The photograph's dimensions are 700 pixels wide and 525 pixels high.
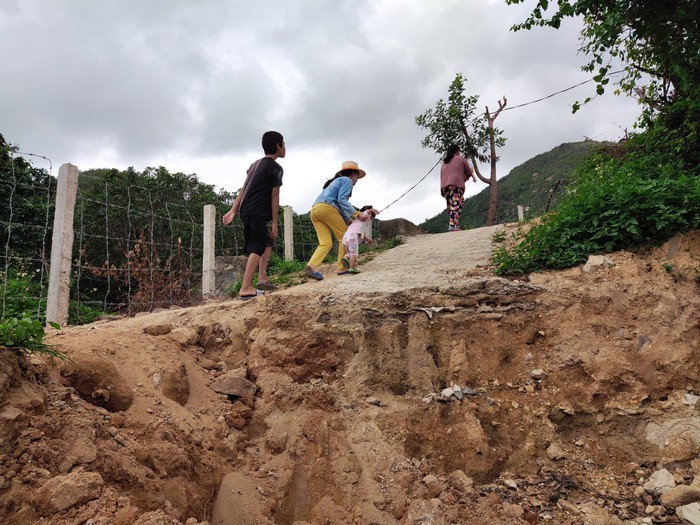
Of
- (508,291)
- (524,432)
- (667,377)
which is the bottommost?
(524,432)

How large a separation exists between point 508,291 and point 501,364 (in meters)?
0.67

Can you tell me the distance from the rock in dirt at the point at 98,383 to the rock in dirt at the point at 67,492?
688mm

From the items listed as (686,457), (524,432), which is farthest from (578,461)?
(686,457)

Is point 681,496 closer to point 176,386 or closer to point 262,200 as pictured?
point 176,386

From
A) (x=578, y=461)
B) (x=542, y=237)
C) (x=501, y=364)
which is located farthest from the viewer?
(x=542, y=237)

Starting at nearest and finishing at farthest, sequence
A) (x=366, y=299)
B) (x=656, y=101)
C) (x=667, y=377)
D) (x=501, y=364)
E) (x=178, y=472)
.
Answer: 1. (x=178, y=472)
2. (x=667, y=377)
3. (x=501, y=364)
4. (x=366, y=299)
5. (x=656, y=101)

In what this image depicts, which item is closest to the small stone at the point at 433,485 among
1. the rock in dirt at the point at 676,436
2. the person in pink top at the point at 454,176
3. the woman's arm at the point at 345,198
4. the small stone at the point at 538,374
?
the small stone at the point at 538,374

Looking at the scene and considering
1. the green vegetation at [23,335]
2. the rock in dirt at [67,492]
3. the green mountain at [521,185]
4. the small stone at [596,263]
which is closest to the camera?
the rock in dirt at [67,492]

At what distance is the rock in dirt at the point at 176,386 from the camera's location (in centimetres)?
271

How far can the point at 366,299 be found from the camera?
3.80m

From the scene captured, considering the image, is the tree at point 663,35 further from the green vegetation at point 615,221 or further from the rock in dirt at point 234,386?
the rock in dirt at point 234,386

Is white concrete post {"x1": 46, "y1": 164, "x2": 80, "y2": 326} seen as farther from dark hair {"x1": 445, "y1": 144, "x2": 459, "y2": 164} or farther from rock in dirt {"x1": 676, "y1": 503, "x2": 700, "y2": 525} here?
dark hair {"x1": 445, "y1": 144, "x2": 459, "y2": 164}

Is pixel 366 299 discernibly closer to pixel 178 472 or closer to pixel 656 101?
pixel 178 472

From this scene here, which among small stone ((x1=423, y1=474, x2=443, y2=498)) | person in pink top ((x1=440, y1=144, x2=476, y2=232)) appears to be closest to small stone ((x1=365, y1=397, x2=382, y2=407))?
small stone ((x1=423, y1=474, x2=443, y2=498))
